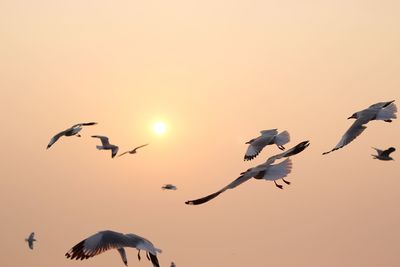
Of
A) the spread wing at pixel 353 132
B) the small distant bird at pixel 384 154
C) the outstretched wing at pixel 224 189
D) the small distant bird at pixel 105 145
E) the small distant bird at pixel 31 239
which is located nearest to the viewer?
the outstretched wing at pixel 224 189

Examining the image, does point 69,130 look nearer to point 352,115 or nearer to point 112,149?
point 112,149

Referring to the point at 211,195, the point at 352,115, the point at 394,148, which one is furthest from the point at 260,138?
the point at 211,195

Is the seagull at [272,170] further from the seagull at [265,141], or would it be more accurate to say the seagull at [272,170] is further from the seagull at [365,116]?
the seagull at [265,141]

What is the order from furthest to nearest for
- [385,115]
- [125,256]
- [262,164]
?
1. [385,115]
2. [125,256]
3. [262,164]

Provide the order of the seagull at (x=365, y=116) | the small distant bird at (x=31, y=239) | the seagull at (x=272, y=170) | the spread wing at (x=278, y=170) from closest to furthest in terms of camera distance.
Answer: the seagull at (x=272, y=170)
the spread wing at (x=278, y=170)
the seagull at (x=365, y=116)
the small distant bird at (x=31, y=239)

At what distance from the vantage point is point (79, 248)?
982 inches

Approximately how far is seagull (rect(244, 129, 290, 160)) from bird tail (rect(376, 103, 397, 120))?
4.75 meters

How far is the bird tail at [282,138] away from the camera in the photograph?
1312 inches

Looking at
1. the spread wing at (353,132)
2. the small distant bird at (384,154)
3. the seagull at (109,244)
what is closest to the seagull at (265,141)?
the spread wing at (353,132)

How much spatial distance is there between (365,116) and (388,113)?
196 centimetres

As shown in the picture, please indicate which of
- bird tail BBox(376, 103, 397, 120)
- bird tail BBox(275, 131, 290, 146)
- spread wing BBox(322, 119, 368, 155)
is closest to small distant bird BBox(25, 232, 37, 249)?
bird tail BBox(275, 131, 290, 146)

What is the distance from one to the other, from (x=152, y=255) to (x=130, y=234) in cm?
127

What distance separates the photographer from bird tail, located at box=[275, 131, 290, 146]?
1312 inches

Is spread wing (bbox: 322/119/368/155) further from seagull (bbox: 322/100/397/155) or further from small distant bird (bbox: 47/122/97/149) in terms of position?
small distant bird (bbox: 47/122/97/149)
